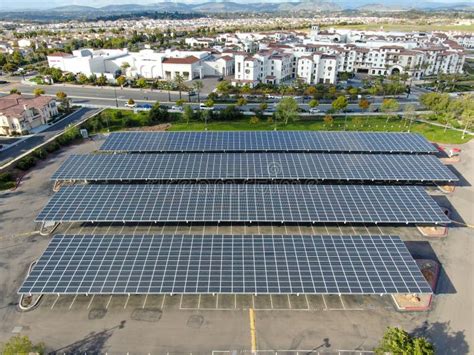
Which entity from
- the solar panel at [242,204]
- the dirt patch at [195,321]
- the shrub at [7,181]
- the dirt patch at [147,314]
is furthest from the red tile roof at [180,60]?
the dirt patch at [195,321]

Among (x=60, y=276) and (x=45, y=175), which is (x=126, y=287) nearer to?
(x=60, y=276)

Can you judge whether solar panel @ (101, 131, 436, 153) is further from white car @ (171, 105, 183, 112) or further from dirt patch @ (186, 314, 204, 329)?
dirt patch @ (186, 314, 204, 329)

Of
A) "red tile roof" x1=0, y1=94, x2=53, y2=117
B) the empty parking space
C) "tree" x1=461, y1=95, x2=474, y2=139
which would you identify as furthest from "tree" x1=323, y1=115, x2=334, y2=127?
"red tile roof" x1=0, y1=94, x2=53, y2=117

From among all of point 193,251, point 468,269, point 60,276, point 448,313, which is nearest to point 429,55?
point 468,269

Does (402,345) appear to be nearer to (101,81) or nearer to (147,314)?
(147,314)

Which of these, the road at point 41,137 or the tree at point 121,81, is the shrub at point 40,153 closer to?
the road at point 41,137
